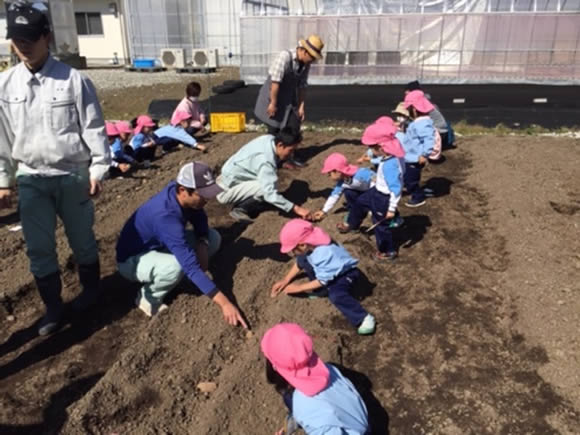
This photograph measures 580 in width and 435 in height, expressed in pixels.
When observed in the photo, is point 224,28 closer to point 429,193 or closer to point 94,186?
point 429,193

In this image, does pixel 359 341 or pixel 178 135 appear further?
pixel 178 135

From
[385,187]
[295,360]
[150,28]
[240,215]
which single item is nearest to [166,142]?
[240,215]

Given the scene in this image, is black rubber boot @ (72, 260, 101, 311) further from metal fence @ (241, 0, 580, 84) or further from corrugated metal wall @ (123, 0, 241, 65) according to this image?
corrugated metal wall @ (123, 0, 241, 65)

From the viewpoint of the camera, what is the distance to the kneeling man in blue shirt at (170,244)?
345cm

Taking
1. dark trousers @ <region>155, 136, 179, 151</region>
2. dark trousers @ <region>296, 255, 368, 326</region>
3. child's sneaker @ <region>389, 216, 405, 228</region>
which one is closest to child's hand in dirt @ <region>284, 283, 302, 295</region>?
dark trousers @ <region>296, 255, 368, 326</region>

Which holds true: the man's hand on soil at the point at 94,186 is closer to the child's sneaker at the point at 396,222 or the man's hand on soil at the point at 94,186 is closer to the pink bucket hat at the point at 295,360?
the pink bucket hat at the point at 295,360

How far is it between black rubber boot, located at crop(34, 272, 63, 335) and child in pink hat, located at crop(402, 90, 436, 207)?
3998 mm

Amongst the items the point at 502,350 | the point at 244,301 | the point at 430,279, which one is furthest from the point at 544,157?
the point at 244,301

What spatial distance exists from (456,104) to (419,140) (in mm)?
6445

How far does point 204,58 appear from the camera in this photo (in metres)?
19.6

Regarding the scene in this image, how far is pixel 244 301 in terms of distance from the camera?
4.08 meters

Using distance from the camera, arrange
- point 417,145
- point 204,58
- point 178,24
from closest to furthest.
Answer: point 417,145 < point 204,58 < point 178,24

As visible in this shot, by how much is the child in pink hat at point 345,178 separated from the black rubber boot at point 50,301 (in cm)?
260

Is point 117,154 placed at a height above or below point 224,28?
below
